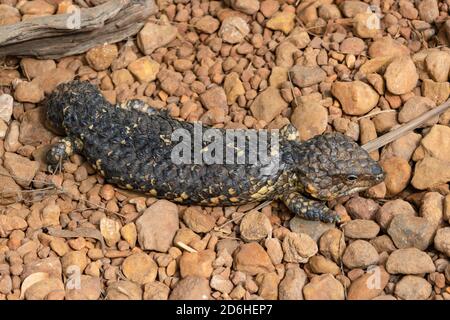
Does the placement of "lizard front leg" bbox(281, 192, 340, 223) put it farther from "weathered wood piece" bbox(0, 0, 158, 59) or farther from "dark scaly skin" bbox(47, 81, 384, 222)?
"weathered wood piece" bbox(0, 0, 158, 59)

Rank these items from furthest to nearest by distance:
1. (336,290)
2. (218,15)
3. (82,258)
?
1. (218,15)
2. (82,258)
3. (336,290)

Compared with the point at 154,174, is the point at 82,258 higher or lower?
lower

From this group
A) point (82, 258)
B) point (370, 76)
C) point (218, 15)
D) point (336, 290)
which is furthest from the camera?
point (218, 15)

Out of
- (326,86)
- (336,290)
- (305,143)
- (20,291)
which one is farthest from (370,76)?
(20,291)

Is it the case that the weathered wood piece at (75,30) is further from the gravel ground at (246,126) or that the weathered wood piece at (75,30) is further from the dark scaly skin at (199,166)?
the dark scaly skin at (199,166)

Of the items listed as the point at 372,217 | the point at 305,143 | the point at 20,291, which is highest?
the point at 305,143

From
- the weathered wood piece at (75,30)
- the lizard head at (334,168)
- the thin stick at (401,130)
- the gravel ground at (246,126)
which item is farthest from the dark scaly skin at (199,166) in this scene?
the weathered wood piece at (75,30)
